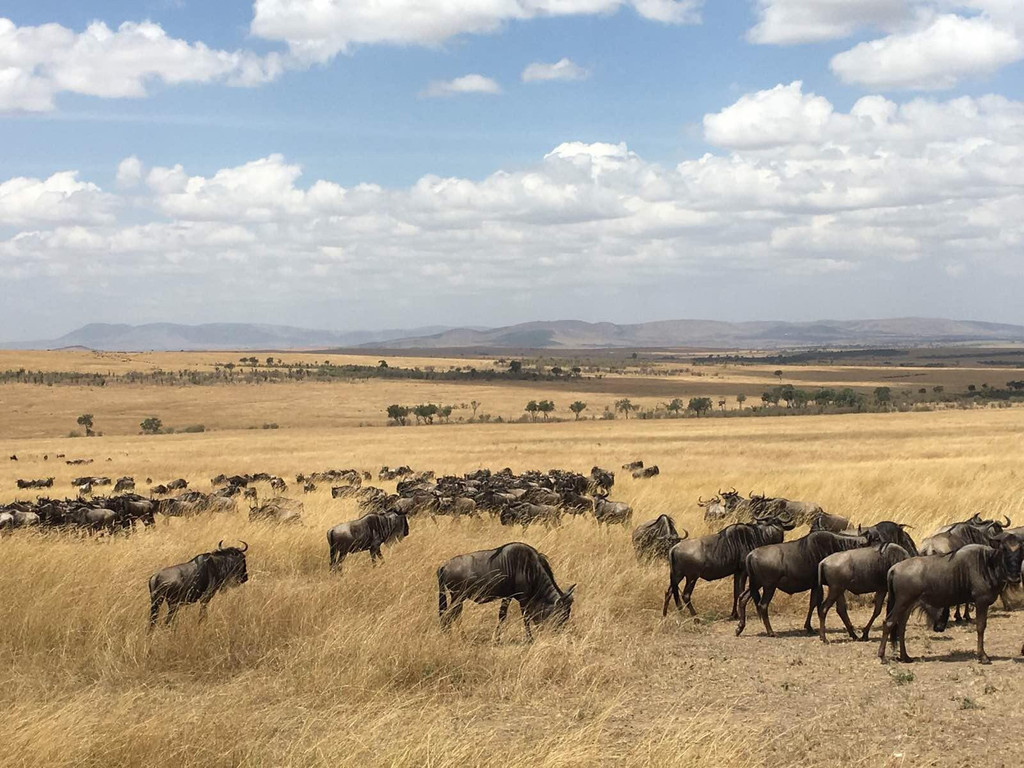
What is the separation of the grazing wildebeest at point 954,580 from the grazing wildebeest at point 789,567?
1.42m

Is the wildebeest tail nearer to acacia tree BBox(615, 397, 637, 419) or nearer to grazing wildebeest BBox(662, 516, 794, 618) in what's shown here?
grazing wildebeest BBox(662, 516, 794, 618)

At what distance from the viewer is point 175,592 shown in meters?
9.30

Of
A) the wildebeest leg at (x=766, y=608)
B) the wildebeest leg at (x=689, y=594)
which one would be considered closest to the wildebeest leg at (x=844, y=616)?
the wildebeest leg at (x=766, y=608)

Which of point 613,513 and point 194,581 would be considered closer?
point 194,581

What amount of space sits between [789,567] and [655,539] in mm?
3131

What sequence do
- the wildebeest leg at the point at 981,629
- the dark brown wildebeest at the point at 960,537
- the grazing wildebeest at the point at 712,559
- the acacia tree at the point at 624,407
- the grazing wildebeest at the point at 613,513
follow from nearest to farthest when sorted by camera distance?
the wildebeest leg at the point at 981,629, the grazing wildebeest at the point at 712,559, the dark brown wildebeest at the point at 960,537, the grazing wildebeest at the point at 613,513, the acacia tree at the point at 624,407

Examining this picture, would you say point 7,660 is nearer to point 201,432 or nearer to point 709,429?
point 709,429

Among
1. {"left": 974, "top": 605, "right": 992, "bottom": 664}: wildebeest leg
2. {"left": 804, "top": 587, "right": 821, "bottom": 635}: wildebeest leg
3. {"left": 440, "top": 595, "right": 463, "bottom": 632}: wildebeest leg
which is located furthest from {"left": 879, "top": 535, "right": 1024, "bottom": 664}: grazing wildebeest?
{"left": 440, "top": 595, "right": 463, "bottom": 632}: wildebeest leg

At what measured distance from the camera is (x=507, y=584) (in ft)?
31.7

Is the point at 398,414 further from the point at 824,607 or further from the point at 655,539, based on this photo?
the point at 824,607

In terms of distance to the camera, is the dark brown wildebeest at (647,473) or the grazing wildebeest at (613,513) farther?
the dark brown wildebeest at (647,473)

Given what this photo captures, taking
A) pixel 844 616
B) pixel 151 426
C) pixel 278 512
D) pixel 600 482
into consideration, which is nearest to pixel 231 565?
pixel 844 616

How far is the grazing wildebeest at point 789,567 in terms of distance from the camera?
33.4ft

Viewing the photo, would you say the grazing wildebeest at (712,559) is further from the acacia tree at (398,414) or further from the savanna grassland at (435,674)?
the acacia tree at (398,414)
